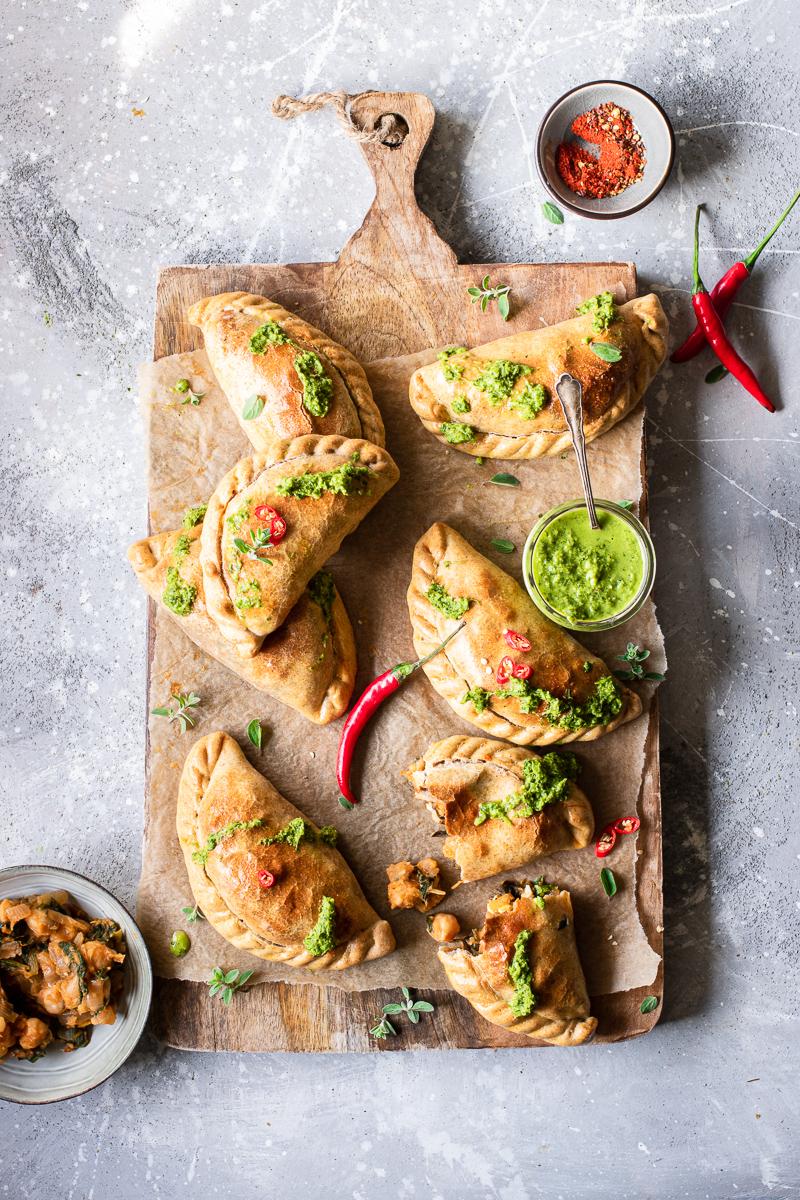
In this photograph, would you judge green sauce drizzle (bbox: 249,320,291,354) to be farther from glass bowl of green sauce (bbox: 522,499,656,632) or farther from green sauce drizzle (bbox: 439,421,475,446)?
glass bowl of green sauce (bbox: 522,499,656,632)

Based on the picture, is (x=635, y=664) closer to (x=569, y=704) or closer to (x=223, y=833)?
(x=569, y=704)

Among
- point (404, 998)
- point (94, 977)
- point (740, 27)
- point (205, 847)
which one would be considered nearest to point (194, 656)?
point (205, 847)

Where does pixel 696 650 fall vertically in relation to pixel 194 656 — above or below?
below

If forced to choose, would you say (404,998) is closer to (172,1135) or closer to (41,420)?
(172,1135)

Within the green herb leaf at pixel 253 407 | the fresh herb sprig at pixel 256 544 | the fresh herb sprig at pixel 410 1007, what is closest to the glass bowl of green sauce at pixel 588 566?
the fresh herb sprig at pixel 256 544

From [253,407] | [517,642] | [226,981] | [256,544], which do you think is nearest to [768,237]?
[517,642]
